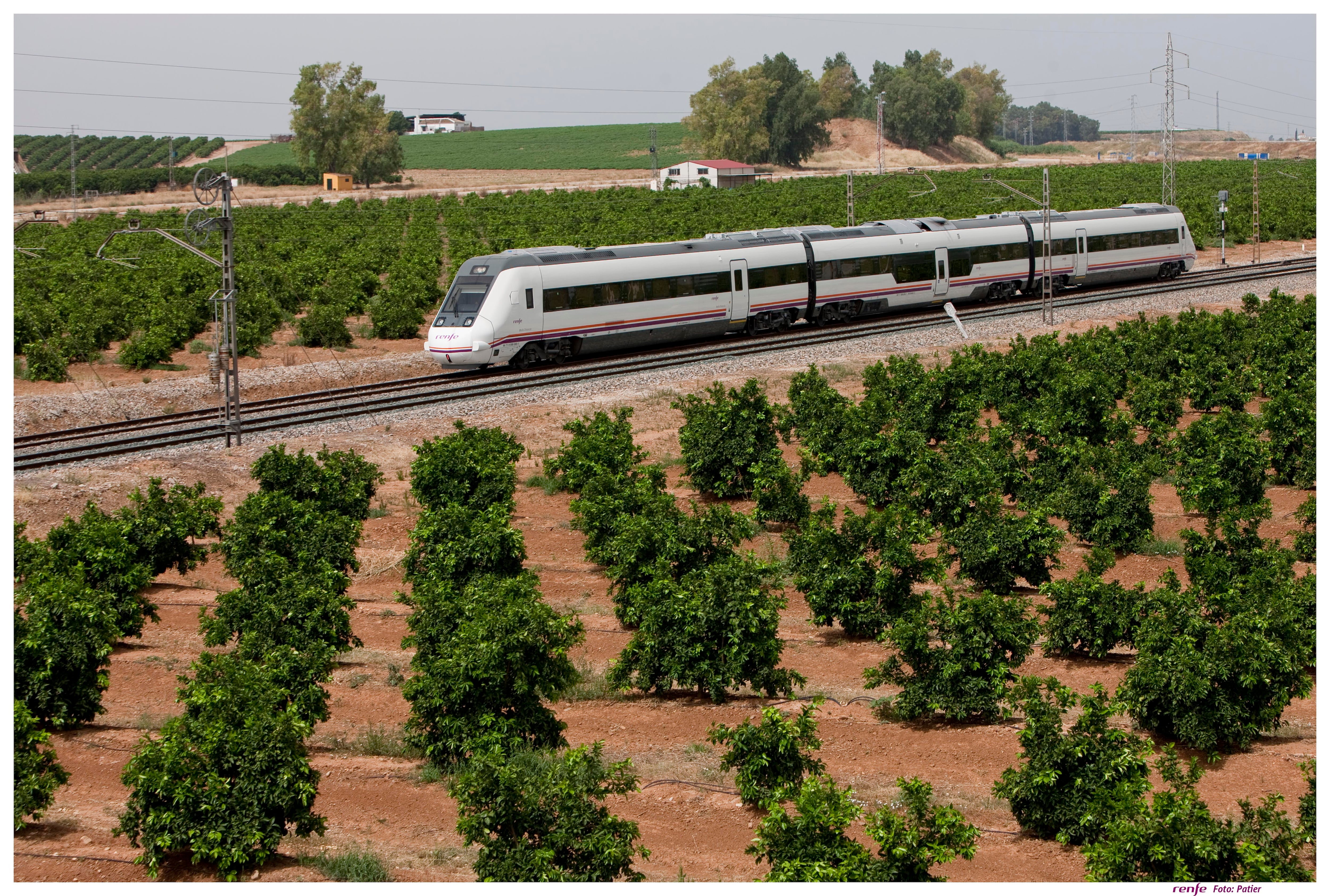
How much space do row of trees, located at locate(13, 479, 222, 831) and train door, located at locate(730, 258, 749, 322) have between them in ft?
69.3

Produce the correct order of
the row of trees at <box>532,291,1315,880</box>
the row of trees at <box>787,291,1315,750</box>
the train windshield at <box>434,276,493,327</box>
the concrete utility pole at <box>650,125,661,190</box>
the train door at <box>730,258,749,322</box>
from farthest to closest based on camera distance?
the concrete utility pole at <box>650,125,661,190</box> < the train door at <box>730,258,749,322</box> < the train windshield at <box>434,276,493,327</box> < the row of trees at <box>787,291,1315,750</box> < the row of trees at <box>532,291,1315,880</box>

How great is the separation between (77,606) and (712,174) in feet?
360

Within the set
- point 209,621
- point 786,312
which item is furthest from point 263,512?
point 786,312

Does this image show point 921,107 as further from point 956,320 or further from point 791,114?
point 956,320

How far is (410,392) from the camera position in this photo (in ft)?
106

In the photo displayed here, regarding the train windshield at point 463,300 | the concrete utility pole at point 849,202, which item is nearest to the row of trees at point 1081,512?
the train windshield at point 463,300

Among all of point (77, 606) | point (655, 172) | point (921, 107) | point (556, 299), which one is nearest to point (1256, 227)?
point (556, 299)

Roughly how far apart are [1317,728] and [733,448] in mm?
13088

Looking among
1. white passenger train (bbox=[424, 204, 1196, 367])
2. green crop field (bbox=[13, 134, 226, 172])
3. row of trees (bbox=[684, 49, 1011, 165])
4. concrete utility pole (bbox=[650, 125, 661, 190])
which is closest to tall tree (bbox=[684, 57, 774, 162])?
row of trees (bbox=[684, 49, 1011, 165])

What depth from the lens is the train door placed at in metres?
37.8

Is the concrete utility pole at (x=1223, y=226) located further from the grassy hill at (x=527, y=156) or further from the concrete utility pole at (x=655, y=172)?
the grassy hill at (x=527, y=156)

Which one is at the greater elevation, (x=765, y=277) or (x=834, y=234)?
(x=834, y=234)

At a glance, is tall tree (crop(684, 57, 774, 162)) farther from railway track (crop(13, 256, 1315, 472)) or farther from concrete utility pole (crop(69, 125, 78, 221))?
railway track (crop(13, 256, 1315, 472))

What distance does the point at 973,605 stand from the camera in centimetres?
1423
